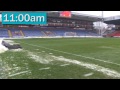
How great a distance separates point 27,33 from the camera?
199 ft

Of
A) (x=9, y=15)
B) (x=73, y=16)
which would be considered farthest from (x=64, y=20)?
(x=9, y=15)

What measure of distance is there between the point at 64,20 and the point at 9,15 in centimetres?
6289

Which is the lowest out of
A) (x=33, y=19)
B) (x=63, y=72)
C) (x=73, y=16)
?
(x=63, y=72)
